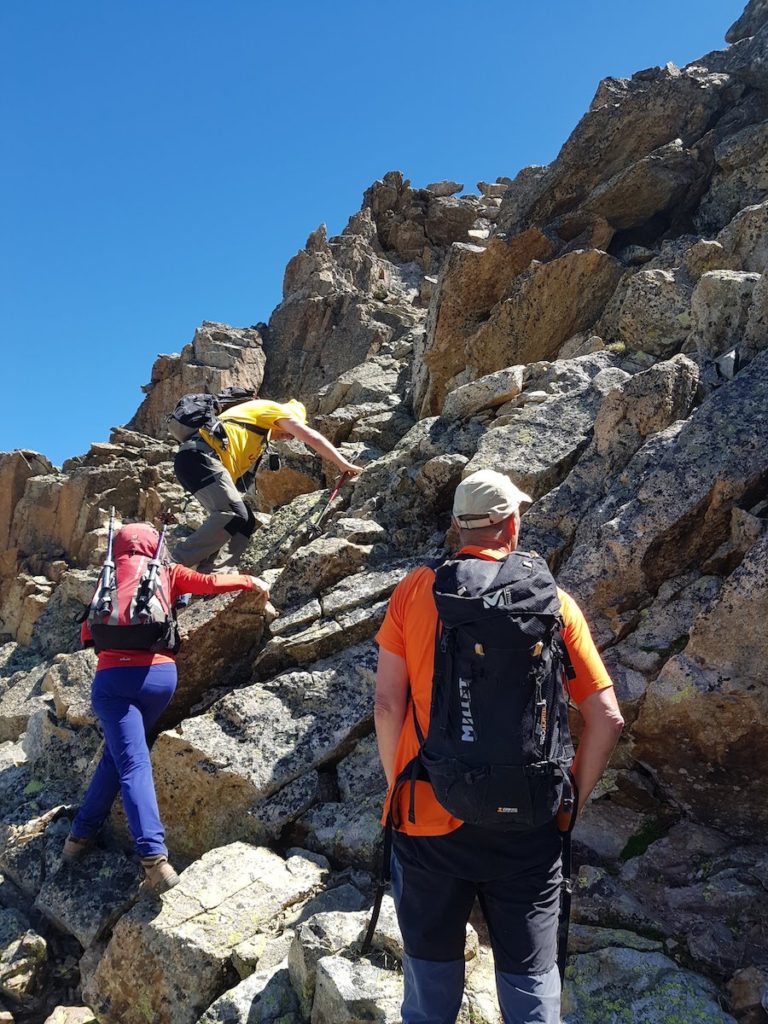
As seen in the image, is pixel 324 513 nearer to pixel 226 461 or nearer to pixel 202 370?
pixel 226 461

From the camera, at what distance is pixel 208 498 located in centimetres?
1141

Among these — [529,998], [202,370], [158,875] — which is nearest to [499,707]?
[529,998]

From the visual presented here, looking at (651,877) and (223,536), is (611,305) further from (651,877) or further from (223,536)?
(651,877)

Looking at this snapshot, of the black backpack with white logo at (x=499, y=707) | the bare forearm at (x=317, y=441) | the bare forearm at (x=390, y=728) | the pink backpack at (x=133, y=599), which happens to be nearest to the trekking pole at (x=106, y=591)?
the pink backpack at (x=133, y=599)

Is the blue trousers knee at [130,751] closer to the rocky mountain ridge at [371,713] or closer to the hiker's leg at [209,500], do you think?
the rocky mountain ridge at [371,713]

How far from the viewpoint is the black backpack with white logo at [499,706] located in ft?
13.4

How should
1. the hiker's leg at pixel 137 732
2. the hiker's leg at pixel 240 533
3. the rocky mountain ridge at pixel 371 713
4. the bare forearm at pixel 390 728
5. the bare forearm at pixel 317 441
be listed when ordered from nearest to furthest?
the bare forearm at pixel 390 728, the rocky mountain ridge at pixel 371 713, the hiker's leg at pixel 137 732, the bare forearm at pixel 317 441, the hiker's leg at pixel 240 533

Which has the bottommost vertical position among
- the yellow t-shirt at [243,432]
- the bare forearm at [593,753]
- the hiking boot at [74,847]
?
the hiking boot at [74,847]

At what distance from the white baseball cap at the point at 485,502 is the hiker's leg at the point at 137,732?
488 cm

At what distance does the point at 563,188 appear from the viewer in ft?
92.1

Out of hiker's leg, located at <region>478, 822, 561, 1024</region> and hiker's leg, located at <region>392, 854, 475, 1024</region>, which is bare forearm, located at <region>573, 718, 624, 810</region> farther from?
hiker's leg, located at <region>392, 854, 475, 1024</region>

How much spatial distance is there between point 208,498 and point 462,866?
8.29 meters

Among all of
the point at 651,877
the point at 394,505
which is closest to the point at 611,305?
the point at 394,505

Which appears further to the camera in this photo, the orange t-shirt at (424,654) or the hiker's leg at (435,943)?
the orange t-shirt at (424,654)
